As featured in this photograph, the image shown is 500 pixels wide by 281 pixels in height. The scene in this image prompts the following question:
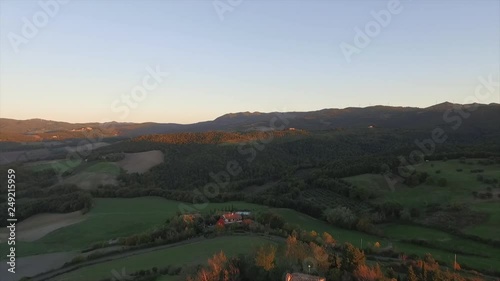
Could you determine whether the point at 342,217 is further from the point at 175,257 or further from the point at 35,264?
the point at 35,264

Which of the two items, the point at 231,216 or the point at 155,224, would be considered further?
the point at 155,224

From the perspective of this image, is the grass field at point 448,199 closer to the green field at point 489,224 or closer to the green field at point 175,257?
the green field at point 489,224

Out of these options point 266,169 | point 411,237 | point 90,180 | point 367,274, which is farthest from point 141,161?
point 367,274

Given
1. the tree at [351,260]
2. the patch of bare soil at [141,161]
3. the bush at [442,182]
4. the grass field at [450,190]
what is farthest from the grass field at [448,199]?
the patch of bare soil at [141,161]

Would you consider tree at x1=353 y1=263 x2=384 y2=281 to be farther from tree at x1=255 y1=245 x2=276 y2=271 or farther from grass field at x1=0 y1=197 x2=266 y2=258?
grass field at x1=0 y1=197 x2=266 y2=258

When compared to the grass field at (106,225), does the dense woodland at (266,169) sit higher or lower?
higher
